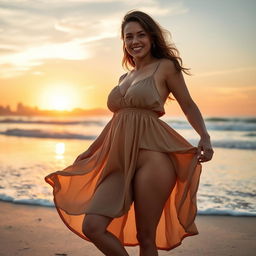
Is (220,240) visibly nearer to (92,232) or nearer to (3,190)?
(92,232)

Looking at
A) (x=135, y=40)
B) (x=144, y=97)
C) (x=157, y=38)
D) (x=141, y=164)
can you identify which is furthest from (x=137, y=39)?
(x=141, y=164)

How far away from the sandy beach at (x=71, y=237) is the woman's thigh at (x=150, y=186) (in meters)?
1.11

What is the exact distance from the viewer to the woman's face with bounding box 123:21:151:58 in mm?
3002

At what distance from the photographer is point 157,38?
304 centimetres

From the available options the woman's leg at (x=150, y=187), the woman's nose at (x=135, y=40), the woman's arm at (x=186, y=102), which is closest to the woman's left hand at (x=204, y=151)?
the woman's arm at (x=186, y=102)

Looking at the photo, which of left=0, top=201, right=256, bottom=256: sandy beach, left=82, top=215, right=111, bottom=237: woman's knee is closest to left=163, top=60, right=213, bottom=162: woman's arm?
left=82, top=215, right=111, bottom=237: woman's knee

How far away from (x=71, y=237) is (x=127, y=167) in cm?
172

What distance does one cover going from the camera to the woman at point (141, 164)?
2740 mm

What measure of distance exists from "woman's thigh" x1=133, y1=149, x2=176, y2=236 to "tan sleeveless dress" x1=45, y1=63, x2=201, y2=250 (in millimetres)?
47

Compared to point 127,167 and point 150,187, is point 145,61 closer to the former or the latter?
point 127,167

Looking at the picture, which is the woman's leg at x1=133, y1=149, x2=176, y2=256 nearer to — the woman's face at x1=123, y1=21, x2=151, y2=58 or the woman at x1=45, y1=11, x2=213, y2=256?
the woman at x1=45, y1=11, x2=213, y2=256

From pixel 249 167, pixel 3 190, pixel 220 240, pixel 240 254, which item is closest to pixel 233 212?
pixel 220 240

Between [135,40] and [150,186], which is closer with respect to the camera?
[150,186]

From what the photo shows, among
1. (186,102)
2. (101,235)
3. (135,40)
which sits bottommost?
(101,235)
